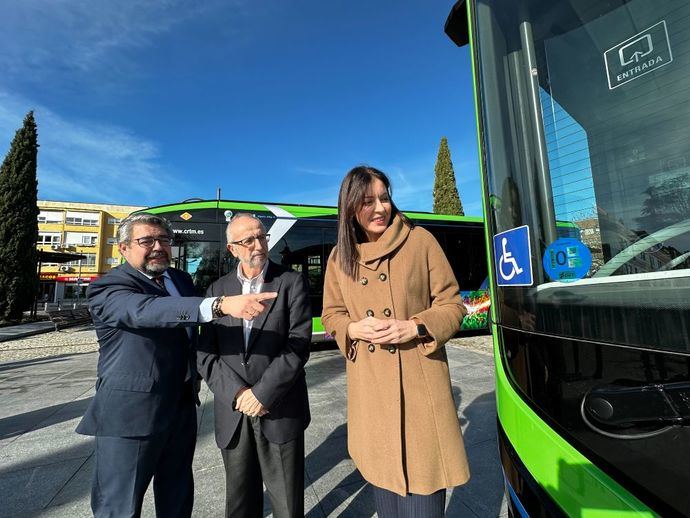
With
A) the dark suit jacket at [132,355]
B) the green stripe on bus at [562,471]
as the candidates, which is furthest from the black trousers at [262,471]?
the green stripe on bus at [562,471]

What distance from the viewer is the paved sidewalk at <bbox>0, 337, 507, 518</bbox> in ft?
8.57

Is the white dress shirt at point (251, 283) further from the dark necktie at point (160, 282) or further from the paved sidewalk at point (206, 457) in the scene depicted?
the paved sidewalk at point (206, 457)

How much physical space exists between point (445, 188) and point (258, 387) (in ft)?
104

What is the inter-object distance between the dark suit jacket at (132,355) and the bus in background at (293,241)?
6372 mm

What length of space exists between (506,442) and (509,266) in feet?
1.99

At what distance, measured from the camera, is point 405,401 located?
1.40 m

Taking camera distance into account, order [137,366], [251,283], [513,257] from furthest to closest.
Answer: [251,283]
[137,366]
[513,257]

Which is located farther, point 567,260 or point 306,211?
point 306,211

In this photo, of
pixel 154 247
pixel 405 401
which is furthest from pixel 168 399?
pixel 405 401

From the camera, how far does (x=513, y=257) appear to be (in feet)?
4.00

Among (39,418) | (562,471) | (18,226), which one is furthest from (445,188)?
(562,471)

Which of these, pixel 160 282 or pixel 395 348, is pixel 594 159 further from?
pixel 160 282

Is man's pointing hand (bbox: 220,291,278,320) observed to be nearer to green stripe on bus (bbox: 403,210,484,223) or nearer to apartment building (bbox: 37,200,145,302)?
green stripe on bus (bbox: 403,210,484,223)

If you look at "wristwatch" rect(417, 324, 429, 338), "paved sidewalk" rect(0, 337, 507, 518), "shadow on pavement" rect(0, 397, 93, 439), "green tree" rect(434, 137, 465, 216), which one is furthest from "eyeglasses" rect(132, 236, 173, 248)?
"green tree" rect(434, 137, 465, 216)
